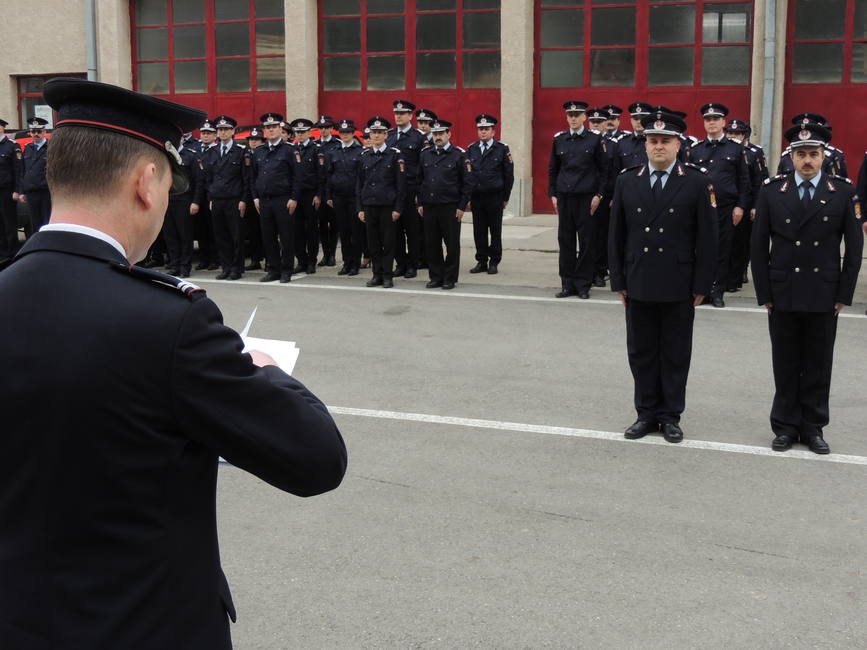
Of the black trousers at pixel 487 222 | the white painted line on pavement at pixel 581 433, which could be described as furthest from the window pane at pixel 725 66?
the white painted line on pavement at pixel 581 433

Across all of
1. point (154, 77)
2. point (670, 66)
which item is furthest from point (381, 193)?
point (154, 77)

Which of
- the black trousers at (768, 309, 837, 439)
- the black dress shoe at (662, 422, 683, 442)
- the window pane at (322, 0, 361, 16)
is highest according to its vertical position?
the window pane at (322, 0, 361, 16)

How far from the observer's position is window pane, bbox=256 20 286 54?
23609 mm

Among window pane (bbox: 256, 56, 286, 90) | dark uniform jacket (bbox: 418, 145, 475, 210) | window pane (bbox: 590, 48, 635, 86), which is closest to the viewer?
dark uniform jacket (bbox: 418, 145, 475, 210)

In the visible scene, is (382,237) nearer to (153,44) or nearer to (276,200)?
(276,200)

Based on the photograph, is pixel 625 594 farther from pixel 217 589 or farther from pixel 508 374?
pixel 508 374

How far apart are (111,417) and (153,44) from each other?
24969mm

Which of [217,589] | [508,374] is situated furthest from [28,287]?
[508,374]

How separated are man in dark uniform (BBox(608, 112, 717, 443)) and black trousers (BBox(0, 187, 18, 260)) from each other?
39.8 feet

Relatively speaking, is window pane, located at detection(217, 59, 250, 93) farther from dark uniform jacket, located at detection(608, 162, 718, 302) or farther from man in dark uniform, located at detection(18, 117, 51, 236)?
dark uniform jacket, located at detection(608, 162, 718, 302)

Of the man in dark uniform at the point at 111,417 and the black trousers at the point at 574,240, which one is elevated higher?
the man in dark uniform at the point at 111,417

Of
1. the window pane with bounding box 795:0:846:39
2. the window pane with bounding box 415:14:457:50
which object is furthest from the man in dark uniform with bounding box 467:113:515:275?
the window pane with bounding box 795:0:846:39

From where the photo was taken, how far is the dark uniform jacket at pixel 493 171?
48.5 ft

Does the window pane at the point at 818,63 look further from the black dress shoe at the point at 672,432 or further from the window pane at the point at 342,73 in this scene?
the black dress shoe at the point at 672,432
